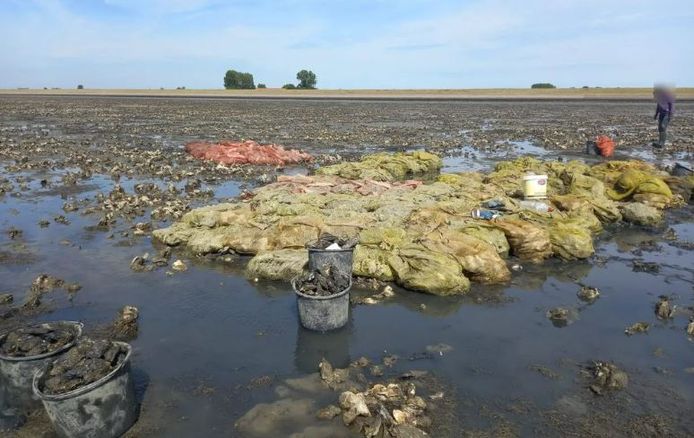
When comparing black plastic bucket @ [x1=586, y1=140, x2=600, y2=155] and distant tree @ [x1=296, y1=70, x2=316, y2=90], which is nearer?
black plastic bucket @ [x1=586, y1=140, x2=600, y2=155]

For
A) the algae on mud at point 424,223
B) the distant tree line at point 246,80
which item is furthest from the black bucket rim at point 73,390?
the distant tree line at point 246,80

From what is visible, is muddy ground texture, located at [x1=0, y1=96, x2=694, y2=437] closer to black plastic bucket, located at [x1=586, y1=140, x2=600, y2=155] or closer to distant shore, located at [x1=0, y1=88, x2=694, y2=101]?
black plastic bucket, located at [x1=586, y1=140, x2=600, y2=155]

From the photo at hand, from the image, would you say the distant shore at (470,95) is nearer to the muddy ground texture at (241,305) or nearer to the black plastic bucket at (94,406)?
the muddy ground texture at (241,305)

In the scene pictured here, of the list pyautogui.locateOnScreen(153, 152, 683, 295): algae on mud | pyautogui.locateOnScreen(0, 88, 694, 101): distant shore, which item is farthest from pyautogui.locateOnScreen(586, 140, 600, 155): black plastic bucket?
pyautogui.locateOnScreen(0, 88, 694, 101): distant shore

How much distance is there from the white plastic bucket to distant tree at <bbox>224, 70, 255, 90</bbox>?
10771cm

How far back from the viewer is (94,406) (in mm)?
3848

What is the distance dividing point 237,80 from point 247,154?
99157 millimetres

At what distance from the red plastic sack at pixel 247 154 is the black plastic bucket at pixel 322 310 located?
38.7 feet

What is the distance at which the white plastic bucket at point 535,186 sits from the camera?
390 inches

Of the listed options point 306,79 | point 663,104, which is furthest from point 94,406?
point 306,79

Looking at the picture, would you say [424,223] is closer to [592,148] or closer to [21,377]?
[21,377]

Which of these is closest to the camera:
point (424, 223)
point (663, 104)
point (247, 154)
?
point (424, 223)

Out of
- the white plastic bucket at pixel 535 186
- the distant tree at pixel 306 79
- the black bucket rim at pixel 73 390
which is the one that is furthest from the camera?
the distant tree at pixel 306 79

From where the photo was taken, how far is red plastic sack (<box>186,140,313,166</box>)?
16.9m
